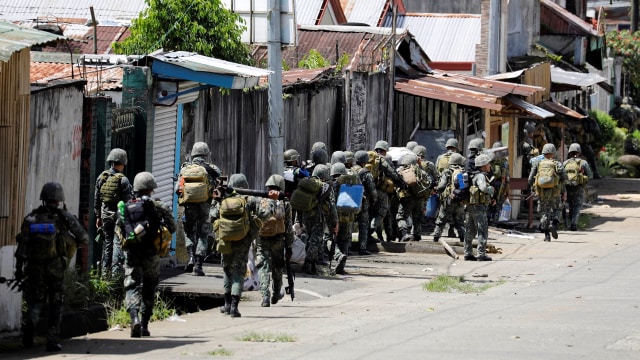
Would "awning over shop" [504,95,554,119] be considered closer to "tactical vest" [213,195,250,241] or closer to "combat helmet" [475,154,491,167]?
"combat helmet" [475,154,491,167]

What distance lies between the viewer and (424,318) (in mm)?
13984

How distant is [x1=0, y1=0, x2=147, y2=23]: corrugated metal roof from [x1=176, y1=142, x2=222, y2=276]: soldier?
15.4 meters

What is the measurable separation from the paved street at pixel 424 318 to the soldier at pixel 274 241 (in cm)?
32

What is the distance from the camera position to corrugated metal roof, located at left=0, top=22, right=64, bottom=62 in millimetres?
11500

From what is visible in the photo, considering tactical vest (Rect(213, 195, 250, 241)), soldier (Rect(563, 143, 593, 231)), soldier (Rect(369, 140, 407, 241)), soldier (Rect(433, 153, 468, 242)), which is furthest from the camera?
soldier (Rect(563, 143, 593, 231))

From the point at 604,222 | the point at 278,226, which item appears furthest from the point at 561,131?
the point at 278,226

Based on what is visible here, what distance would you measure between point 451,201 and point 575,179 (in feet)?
19.0

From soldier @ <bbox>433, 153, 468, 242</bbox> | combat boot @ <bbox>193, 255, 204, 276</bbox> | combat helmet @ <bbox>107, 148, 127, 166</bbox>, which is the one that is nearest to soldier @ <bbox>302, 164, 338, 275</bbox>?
combat boot @ <bbox>193, 255, 204, 276</bbox>

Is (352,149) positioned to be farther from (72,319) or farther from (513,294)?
(72,319)

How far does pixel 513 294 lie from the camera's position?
16562mm

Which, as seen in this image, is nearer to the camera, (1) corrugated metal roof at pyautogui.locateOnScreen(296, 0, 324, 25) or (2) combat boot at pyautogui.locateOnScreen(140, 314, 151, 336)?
(2) combat boot at pyautogui.locateOnScreen(140, 314, 151, 336)

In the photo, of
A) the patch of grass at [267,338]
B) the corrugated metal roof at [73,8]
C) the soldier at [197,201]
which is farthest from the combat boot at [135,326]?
the corrugated metal roof at [73,8]

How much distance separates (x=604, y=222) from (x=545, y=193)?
505cm

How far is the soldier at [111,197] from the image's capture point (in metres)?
15.5
